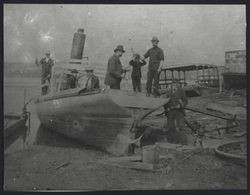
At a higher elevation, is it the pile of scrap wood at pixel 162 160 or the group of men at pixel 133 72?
the group of men at pixel 133 72

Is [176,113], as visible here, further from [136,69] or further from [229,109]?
[229,109]

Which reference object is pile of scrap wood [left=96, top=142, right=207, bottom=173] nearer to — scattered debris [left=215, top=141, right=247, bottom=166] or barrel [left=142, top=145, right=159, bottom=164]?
barrel [left=142, top=145, right=159, bottom=164]

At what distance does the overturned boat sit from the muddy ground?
1.36ft

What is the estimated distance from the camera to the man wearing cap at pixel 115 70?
29.1 feet

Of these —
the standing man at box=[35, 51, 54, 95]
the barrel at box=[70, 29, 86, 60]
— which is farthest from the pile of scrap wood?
the barrel at box=[70, 29, 86, 60]

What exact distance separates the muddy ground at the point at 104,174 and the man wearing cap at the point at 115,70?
6.12 feet

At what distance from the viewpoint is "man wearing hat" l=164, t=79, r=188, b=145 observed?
908 cm

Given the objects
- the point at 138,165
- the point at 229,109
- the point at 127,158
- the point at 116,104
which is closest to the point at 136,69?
the point at 116,104

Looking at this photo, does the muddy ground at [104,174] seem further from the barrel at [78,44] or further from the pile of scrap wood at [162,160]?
the barrel at [78,44]

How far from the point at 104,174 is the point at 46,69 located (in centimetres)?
505

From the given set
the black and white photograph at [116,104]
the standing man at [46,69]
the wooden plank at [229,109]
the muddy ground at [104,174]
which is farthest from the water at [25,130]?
the wooden plank at [229,109]

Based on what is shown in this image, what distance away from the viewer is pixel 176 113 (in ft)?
30.1

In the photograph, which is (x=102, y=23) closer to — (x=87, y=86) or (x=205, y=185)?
(x=87, y=86)

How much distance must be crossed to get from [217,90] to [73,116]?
26.5 feet
